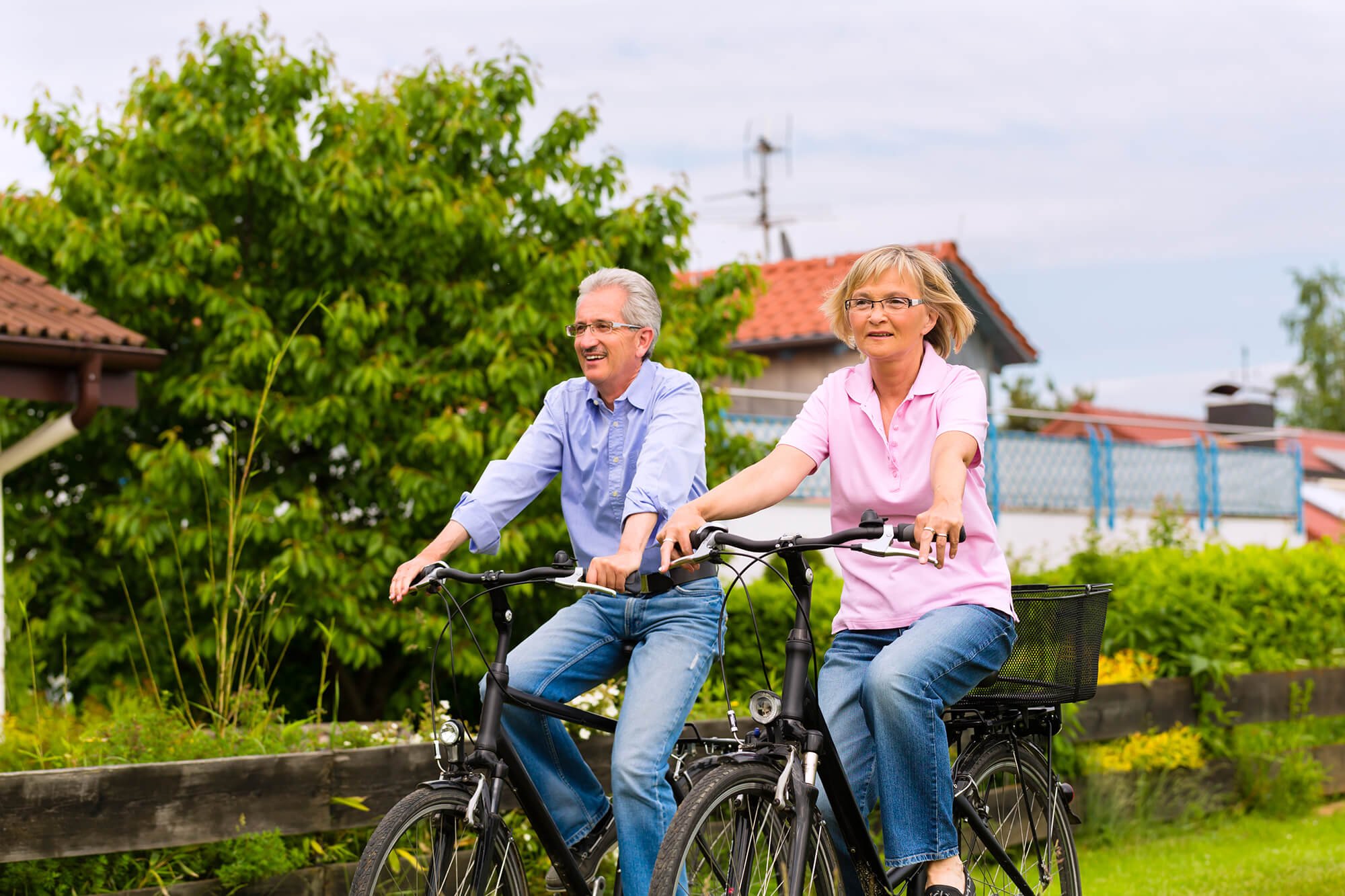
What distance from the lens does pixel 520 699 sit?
357 centimetres

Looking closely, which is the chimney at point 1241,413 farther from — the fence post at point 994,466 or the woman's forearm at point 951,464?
the woman's forearm at point 951,464

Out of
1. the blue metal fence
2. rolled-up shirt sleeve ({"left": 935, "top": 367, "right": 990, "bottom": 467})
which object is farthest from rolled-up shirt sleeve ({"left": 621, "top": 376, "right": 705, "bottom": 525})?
the blue metal fence

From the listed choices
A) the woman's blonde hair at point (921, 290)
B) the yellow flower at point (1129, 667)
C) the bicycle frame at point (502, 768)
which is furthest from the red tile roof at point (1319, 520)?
the bicycle frame at point (502, 768)

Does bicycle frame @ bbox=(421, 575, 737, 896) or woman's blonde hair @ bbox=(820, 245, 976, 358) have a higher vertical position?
woman's blonde hair @ bbox=(820, 245, 976, 358)

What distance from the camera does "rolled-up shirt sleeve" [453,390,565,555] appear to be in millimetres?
3795

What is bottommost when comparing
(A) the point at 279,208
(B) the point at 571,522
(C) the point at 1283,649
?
(C) the point at 1283,649

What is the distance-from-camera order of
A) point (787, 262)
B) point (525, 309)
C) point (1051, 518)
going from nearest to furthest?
point (525, 309) < point (1051, 518) < point (787, 262)

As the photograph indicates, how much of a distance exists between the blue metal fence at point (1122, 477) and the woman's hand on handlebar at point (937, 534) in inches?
472

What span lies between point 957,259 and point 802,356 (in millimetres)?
2803

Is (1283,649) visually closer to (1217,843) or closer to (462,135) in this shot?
(1217,843)

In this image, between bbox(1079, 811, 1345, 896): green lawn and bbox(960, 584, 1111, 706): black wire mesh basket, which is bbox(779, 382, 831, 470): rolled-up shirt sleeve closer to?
bbox(960, 584, 1111, 706): black wire mesh basket

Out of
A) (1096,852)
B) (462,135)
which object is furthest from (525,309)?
(1096,852)

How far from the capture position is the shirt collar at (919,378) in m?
3.61

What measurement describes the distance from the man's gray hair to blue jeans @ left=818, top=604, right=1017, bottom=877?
1079 mm
